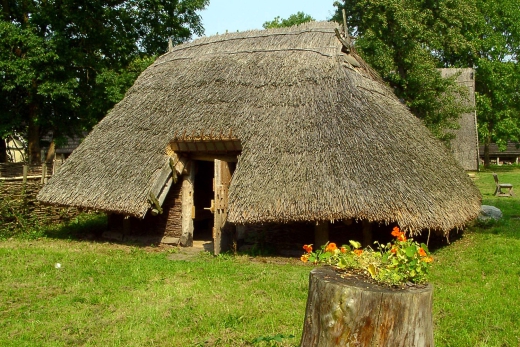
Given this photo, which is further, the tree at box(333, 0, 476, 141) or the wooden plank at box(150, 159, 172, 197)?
the tree at box(333, 0, 476, 141)

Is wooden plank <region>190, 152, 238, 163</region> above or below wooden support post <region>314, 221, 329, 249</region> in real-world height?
above

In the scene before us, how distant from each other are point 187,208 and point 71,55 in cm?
976

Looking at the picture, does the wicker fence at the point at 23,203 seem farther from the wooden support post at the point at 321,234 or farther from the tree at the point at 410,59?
the tree at the point at 410,59

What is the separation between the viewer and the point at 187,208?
1161 cm

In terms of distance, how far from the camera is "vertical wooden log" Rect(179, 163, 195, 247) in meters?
11.6

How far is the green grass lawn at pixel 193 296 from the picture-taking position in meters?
5.77

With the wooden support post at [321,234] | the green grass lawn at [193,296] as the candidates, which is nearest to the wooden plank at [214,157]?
the green grass lawn at [193,296]

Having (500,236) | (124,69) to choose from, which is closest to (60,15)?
(124,69)

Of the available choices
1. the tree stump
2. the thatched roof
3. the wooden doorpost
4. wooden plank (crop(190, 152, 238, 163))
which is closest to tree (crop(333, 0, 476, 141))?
the thatched roof

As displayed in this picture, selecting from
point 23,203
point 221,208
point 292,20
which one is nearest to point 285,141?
point 221,208

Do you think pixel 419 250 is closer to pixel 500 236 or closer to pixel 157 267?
pixel 157 267

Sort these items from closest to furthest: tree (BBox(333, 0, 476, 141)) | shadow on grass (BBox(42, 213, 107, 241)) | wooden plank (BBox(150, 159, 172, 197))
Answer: wooden plank (BBox(150, 159, 172, 197)) → shadow on grass (BBox(42, 213, 107, 241)) → tree (BBox(333, 0, 476, 141))

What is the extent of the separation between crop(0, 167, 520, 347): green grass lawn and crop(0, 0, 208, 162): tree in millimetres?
9034

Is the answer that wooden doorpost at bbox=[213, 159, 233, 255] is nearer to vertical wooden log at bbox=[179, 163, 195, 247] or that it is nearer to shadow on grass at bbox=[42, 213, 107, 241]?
vertical wooden log at bbox=[179, 163, 195, 247]
